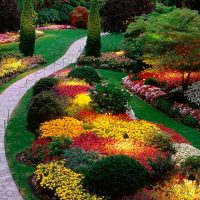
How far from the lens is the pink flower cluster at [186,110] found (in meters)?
20.0

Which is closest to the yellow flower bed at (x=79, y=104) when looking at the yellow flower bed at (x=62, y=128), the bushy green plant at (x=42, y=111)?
the bushy green plant at (x=42, y=111)

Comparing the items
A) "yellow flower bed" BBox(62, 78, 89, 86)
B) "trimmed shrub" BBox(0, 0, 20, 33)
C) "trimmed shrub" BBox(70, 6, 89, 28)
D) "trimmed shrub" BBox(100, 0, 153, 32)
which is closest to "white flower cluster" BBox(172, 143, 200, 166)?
"yellow flower bed" BBox(62, 78, 89, 86)

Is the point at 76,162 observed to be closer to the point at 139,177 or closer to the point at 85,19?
the point at 139,177

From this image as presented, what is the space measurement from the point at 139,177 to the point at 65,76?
13.3m

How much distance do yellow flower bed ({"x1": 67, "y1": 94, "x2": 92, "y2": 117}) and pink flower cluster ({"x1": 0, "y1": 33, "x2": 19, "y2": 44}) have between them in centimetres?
Result: 2093

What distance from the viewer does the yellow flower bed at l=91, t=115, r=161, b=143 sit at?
15.1 meters

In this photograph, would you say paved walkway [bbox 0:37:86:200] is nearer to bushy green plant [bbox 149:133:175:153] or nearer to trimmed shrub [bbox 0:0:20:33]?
bushy green plant [bbox 149:133:175:153]

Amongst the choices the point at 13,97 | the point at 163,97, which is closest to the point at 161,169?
the point at 163,97

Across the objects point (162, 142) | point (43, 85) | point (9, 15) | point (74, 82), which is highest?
point (9, 15)

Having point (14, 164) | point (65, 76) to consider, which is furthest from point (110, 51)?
point (14, 164)

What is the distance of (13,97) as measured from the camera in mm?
21438

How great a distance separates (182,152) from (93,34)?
18.0m

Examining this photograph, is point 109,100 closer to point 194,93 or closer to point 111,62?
point 194,93

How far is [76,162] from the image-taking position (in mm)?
12648
